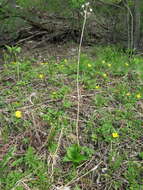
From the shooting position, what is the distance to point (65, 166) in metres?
1.69

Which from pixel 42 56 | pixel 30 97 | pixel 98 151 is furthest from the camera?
pixel 42 56

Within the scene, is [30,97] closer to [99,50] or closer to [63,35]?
[99,50]

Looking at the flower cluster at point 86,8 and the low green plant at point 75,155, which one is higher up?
the flower cluster at point 86,8

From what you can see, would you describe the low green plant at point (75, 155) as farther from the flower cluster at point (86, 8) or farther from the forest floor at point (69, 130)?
the flower cluster at point (86, 8)

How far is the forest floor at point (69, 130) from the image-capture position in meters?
1.61

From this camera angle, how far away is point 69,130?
1967 millimetres

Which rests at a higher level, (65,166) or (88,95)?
(88,95)

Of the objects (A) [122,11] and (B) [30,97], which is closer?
(B) [30,97]

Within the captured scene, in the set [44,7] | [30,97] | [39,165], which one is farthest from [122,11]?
[39,165]

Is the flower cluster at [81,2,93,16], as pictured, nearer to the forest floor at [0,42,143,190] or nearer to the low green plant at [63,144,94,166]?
the forest floor at [0,42,143,190]

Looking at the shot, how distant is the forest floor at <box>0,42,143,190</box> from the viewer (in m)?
1.61

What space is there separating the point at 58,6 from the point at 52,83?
7.93ft

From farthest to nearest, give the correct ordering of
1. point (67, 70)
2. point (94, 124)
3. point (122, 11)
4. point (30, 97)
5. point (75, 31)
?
point (75, 31) → point (122, 11) → point (67, 70) → point (30, 97) → point (94, 124)

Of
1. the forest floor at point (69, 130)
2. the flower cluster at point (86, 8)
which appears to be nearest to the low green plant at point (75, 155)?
the forest floor at point (69, 130)
